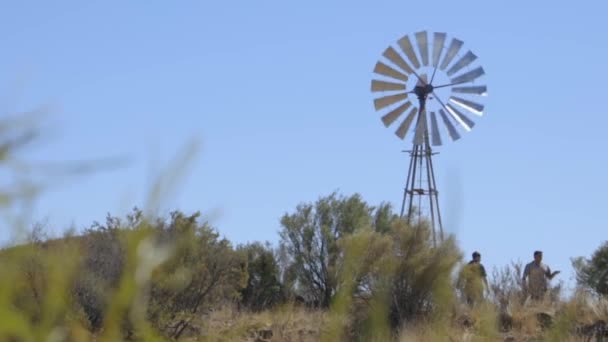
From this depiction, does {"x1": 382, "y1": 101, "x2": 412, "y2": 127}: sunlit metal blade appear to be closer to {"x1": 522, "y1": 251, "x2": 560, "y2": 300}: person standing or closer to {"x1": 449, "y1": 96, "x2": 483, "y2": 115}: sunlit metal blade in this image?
{"x1": 449, "y1": 96, "x2": 483, "y2": 115}: sunlit metal blade

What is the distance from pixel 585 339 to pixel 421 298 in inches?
135

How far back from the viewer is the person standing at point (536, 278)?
18.4m

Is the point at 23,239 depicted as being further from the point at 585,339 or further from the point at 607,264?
the point at 607,264

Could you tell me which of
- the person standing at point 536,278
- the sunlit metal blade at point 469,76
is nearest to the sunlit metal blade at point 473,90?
the sunlit metal blade at point 469,76

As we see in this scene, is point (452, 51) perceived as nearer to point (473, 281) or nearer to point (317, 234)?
point (317, 234)

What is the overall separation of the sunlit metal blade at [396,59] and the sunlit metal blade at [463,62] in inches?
45.5

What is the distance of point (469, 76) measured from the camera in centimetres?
3288

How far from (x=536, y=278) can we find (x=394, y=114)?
1485cm

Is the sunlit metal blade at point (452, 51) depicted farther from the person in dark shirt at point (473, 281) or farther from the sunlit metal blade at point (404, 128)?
the person in dark shirt at point (473, 281)

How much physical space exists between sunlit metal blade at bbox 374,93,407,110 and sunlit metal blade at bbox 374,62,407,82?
1.64 ft

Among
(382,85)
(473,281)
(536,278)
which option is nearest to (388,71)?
(382,85)

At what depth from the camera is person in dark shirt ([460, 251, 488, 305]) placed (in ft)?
54.1

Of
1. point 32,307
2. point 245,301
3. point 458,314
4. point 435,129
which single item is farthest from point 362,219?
point 32,307

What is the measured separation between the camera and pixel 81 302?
12.5 m
